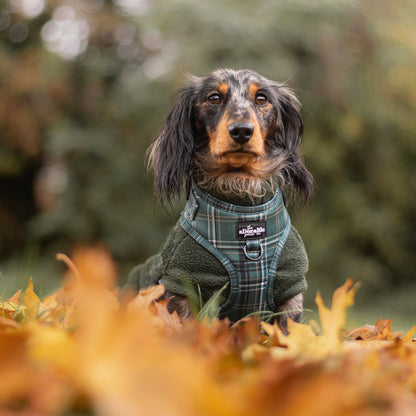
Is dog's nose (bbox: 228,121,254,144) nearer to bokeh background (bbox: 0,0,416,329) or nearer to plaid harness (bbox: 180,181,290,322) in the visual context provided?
plaid harness (bbox: 180,181,290,322)

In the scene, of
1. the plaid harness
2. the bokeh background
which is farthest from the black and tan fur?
the bokeh background

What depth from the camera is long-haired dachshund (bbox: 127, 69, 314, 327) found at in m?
2.29

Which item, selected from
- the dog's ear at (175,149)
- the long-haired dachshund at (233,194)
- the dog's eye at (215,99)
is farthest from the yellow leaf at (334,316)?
the dog's eye at (215,99)

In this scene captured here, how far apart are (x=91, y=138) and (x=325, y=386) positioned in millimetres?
8863

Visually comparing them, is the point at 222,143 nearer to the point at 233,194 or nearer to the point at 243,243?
the point at 233,194

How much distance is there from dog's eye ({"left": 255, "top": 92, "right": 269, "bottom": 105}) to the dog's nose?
0.41 m

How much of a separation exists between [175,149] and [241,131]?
50 centimetres

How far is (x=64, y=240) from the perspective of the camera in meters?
9.28

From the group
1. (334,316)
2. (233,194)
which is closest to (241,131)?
(233,194)

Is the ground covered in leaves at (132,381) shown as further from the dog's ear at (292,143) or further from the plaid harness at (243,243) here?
the dog's ear at (292,143)

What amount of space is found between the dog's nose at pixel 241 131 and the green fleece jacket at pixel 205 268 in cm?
32

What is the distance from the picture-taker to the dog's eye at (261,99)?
9.53 feet

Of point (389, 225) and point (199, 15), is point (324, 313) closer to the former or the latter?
point (199, 15)

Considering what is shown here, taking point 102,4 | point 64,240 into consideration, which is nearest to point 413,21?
point 102,4
